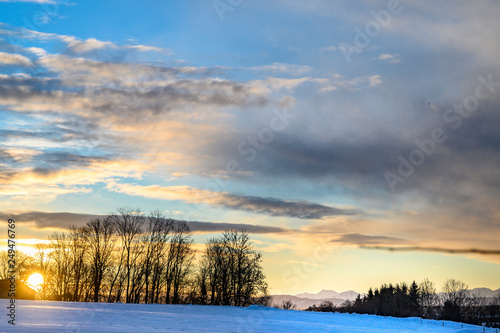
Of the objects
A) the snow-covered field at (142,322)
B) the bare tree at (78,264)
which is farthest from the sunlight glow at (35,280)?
the snow-covered field at (142,322)

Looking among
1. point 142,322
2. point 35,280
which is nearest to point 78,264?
point 35,280

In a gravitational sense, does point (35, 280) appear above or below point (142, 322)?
below

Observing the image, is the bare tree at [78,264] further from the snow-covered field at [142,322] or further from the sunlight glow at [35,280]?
the snow-covered field at [142,322]

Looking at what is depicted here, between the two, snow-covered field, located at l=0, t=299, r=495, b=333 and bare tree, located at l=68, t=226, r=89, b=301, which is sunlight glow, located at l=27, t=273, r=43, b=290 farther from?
snow-covered field, located at l=0, t=299, r=495, b=333

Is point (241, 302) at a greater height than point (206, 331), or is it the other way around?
point (206, 331)

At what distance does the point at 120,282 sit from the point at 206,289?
20.1 m

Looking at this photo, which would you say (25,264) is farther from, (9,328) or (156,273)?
(9,328)

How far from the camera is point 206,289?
10738cm

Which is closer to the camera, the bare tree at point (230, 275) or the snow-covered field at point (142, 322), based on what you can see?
the snow-covered field at point (142, 322)

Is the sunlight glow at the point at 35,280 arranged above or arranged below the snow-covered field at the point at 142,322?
below

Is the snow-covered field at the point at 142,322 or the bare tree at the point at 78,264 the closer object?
the snow-covered field at the point at 142,322

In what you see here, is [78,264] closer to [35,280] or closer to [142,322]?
[35,280]

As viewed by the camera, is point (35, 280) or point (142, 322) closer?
point (142, 322)

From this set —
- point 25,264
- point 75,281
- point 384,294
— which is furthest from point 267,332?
point 384,294
